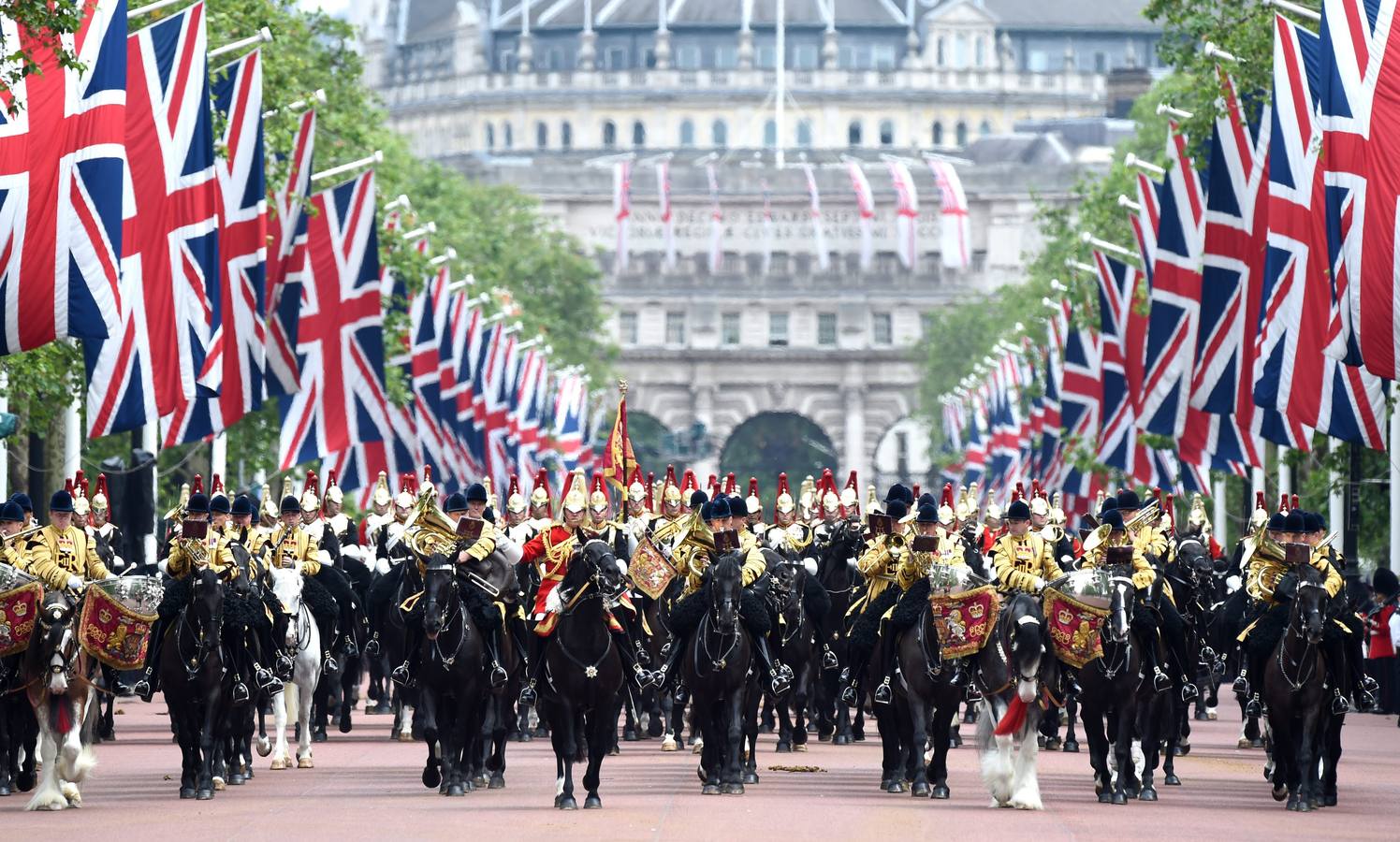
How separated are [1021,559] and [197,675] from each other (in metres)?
6.49

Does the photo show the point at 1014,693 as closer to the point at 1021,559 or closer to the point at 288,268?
the point at 1021,559

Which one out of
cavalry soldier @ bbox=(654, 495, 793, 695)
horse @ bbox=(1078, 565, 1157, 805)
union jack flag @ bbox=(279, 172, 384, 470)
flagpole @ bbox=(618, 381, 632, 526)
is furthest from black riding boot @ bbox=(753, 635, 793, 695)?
union jack flag @ bbox=(279, 172, 384, 470)

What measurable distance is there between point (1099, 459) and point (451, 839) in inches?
1513

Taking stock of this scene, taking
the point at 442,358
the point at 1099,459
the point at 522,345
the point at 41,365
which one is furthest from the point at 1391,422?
the point at 522,345

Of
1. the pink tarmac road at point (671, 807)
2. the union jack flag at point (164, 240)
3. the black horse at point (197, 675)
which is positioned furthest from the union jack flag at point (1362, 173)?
the union jack flag at point (164, 240)

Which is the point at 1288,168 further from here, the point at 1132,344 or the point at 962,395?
the point at 962,395

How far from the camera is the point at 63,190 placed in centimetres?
2994

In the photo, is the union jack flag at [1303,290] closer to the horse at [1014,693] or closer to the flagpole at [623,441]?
the flagpole at [623,441]

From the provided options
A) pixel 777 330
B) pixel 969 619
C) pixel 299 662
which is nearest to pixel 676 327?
pixel 777 330

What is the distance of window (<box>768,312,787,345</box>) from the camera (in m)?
166

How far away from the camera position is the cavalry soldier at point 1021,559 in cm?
2617

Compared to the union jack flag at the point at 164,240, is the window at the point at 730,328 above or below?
above

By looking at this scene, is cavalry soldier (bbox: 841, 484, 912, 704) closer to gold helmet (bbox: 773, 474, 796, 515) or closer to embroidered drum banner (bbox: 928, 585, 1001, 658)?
embroidered drum banner (bbox: 928, 585, 1001, 658)

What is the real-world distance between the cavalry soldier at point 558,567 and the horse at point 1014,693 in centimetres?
268
